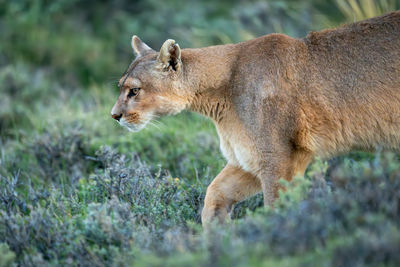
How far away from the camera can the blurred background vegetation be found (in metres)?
3.86

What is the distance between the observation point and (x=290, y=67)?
15.7ft

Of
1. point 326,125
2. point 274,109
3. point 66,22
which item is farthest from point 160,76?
point 66,22

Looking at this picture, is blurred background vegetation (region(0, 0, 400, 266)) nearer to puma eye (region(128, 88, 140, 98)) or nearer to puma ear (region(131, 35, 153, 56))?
puma eye (region(128, 88, 140, 98))

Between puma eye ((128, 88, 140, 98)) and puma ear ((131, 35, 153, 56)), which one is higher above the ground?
puma ear ((131, 35, 153, 56))

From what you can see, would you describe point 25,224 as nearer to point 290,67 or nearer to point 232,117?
point 232,117

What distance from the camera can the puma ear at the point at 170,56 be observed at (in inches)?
198

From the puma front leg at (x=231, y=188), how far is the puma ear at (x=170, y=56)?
45.2 inches

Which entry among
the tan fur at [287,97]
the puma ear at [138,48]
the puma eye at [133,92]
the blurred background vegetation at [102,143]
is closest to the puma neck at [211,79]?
the tan fur at [287,97]

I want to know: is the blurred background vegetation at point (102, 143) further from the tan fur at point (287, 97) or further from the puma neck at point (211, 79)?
the puma neck at point (211, 79)

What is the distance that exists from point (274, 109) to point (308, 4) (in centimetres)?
721

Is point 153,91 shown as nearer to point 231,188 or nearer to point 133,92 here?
point 133,92

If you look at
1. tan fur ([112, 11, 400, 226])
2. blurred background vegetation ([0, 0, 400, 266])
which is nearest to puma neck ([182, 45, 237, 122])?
tan fur ([112, 11, 400, 226])

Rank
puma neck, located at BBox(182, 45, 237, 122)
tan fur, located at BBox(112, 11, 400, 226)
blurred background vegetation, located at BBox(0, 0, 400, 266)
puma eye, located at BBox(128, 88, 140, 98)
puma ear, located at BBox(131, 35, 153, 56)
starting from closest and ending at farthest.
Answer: blurred background vegetation, located at BBox(0, 0, 400, 266) → tan fur, located at BBox(112, 11, 400, 226) → puma neck, located at BBox(182, 45, 237, 122) → puma eye, located at BBox(128, 88, 140, 98) → puma ear, located at BBox(131, 35, 153, 56)

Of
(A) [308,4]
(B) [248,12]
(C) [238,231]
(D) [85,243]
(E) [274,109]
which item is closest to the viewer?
(C) [238,231]
